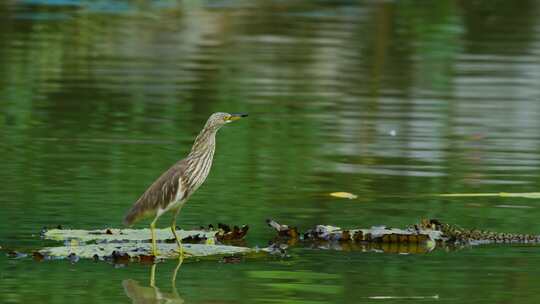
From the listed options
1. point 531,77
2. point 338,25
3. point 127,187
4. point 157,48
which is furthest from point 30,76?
point 338,25

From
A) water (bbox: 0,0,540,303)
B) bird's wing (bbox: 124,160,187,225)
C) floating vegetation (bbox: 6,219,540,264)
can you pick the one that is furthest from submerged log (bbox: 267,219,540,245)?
bird's wing (bbox: 124,160,187,225)

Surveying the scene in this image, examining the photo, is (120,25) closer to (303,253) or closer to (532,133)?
(532,133)

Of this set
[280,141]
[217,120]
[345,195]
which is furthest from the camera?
[280,141]

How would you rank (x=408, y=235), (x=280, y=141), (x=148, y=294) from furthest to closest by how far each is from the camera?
(x=280, y=141), (x=408, y=235), (x=148, y=294)

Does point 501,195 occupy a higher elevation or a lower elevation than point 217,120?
lower

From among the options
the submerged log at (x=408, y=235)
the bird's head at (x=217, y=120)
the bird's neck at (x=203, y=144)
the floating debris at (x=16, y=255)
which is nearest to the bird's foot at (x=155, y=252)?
the bird's neck at (x=203, y=144)

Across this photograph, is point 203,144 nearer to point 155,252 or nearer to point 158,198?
point 158,198

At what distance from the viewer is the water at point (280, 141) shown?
9344 mm

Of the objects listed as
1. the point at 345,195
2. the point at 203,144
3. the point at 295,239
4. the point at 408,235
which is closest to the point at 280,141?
the point at 345,195

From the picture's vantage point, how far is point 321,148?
15.6 meters

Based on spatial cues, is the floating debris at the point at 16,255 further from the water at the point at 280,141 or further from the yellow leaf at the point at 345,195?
the yellow leaf at the point at 345,195

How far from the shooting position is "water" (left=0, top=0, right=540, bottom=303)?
934cm

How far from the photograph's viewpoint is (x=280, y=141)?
1605 centimetres

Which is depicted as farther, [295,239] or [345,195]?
[345,195]
